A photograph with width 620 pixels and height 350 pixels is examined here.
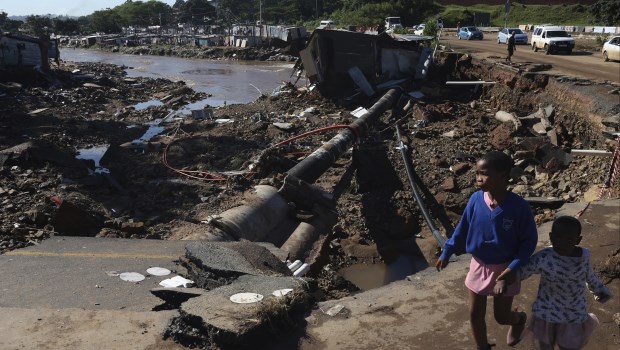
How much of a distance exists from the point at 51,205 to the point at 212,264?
4736mm

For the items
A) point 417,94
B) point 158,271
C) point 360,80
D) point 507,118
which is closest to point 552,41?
point 417,94

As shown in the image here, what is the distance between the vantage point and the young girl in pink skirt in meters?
3.39

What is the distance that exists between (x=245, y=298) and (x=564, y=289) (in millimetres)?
2388

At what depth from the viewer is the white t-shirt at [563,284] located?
3.41 meters

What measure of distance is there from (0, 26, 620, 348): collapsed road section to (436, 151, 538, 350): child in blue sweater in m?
1.52

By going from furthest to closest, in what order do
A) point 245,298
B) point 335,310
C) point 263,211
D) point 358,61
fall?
1. point 358,61
2. point 263,211
3. point 335,310
4. point 245,298

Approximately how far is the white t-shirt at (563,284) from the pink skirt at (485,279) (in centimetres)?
16

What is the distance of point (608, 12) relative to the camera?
41531 millimetres

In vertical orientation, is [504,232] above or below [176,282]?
above

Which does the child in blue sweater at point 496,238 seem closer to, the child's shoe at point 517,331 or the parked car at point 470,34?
the child's shoe at point 517,331

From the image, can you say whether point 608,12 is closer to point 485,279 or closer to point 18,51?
point 18,51

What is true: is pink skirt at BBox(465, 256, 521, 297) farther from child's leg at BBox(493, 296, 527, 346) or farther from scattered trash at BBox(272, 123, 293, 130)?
scattered trash at BBox(272, 123, 293, 130)

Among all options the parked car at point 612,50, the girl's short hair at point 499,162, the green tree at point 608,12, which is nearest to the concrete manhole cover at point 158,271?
the girl's short hair at point 499,162

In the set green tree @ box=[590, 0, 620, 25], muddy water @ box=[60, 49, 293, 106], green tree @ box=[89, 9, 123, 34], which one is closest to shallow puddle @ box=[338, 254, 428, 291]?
muddy water @ box=[60, 49, 293, 106]
